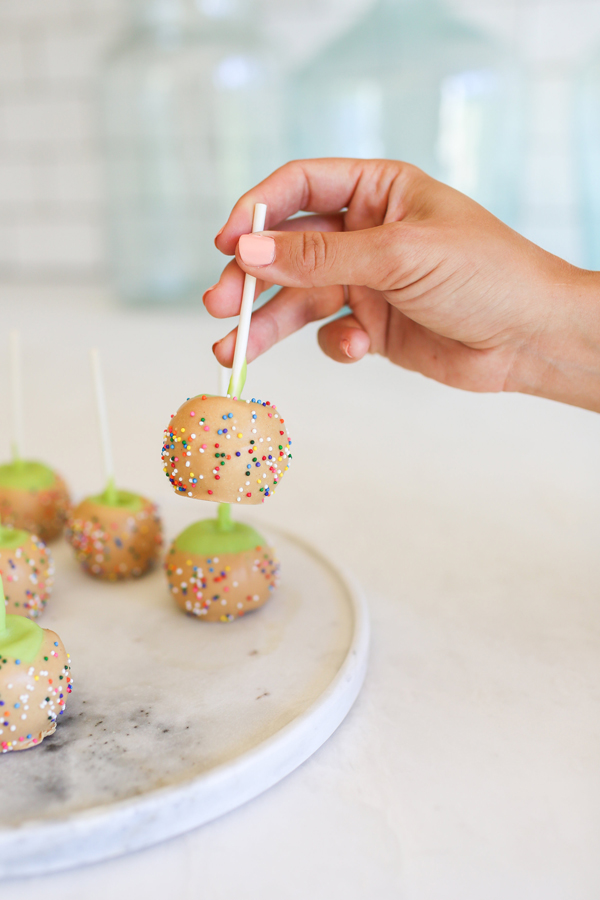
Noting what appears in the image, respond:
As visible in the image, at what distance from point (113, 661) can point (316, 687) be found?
0.49 feet

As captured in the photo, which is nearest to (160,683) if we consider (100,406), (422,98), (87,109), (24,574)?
(24,574)

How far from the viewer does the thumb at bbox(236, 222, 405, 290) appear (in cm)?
56

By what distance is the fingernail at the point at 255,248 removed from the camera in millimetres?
557

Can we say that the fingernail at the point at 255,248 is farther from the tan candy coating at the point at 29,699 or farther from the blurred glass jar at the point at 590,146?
the blurred glass jar at the point at 590,146

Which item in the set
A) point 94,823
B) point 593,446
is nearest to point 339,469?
point 593,446

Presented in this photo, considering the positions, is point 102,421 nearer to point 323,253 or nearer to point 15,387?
point 15,387

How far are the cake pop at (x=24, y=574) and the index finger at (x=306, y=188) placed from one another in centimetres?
28

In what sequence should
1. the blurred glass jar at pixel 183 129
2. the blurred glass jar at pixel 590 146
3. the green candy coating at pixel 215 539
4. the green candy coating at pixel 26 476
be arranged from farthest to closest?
the blurred glass jar at pixel 183 129
the blurred glass jar at pixel 590 146
the green candy coating at pixel 26 476
the green candy coating at pixel 215 539

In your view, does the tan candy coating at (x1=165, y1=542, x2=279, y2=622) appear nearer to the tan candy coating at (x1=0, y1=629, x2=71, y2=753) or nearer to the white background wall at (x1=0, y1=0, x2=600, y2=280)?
the tan candy coating at (x1=0, y1=629, x2=71, y2=753)

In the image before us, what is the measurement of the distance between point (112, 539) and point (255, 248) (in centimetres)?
27

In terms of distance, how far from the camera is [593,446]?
3.44 feet

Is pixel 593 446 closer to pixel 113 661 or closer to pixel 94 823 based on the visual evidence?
pixel 113 661

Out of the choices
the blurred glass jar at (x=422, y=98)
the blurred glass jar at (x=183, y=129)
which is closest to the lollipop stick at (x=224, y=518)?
the blurred glass jar at (x=422, y=98)

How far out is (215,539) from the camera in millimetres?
625
